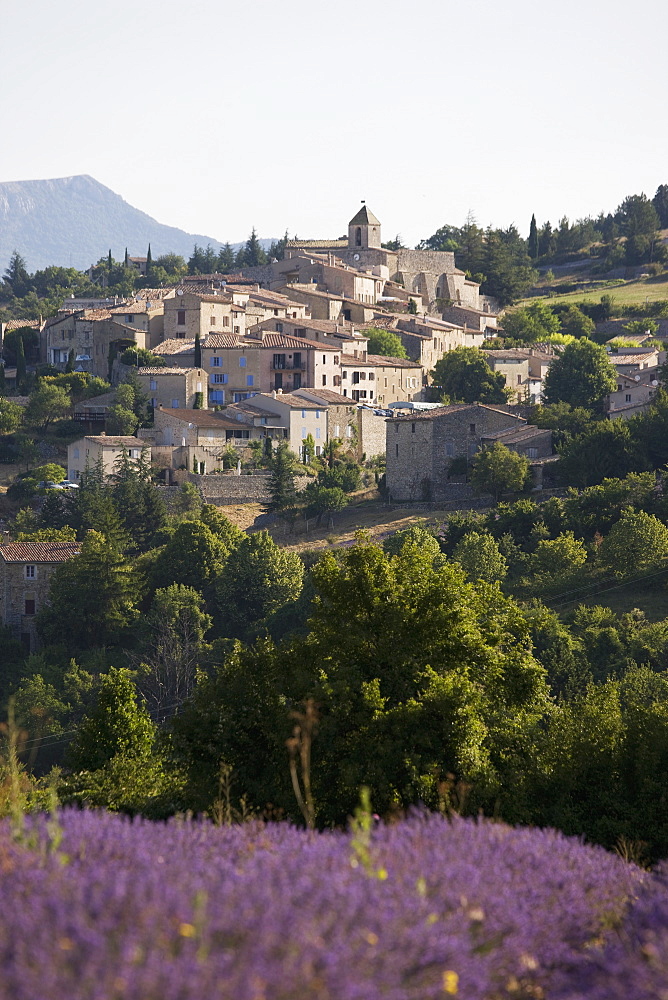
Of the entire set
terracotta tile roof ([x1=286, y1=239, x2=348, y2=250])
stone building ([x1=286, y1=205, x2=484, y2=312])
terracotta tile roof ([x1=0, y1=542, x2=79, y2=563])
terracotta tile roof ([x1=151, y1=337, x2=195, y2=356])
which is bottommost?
terracotta tile roof ([x1=0, y1=542, x2=79, y2=563])

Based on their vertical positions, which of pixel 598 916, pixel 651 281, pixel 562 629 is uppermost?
pixel 651 281

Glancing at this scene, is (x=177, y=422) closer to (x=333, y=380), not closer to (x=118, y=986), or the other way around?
(x=333, y=380)

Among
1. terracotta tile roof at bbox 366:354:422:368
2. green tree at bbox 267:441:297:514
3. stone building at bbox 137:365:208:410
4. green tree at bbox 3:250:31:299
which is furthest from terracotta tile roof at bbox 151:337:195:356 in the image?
green tree at bbox 3:250:31:299

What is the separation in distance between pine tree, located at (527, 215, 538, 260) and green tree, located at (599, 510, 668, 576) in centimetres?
Answer: 9409

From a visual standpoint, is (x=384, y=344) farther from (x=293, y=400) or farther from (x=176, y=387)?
(x=176, y=387)

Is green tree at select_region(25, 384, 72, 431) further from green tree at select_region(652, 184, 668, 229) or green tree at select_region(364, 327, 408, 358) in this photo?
green tree at select_region(652, 184, 668, 229)

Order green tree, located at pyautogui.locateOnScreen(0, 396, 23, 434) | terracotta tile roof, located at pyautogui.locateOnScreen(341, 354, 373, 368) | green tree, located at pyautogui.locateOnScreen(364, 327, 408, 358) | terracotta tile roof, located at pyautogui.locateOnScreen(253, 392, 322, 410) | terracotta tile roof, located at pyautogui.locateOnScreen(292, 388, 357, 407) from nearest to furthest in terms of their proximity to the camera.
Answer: terracotta tile roof, located at pyautogui.locateOnScreen(253, 392, 322, 410) → terracotta tile roof, located at pyautogui.locateOnScreen(292, 388, 357, 407) → green tree, located at pyautogui.locateOnScreen(0, 396, 23, 434) → terracotta tile roof, located at pyautogui.locateOnScreen(341, 354, 373, 368) → green tree, located at pyautogui.locateOnScreen(364, 327, 408, 358)

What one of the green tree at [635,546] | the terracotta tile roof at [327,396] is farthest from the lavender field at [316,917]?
the terracotta tile roof at [327,396]

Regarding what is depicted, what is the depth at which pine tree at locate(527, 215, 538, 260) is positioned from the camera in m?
144

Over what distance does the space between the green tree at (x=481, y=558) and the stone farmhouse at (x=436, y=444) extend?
38.2ft

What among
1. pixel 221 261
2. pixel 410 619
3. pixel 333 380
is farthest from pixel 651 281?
pixel 410 619

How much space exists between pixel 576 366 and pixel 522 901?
70.0 meters

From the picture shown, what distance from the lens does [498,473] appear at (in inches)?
2517

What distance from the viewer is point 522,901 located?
9914 mm
